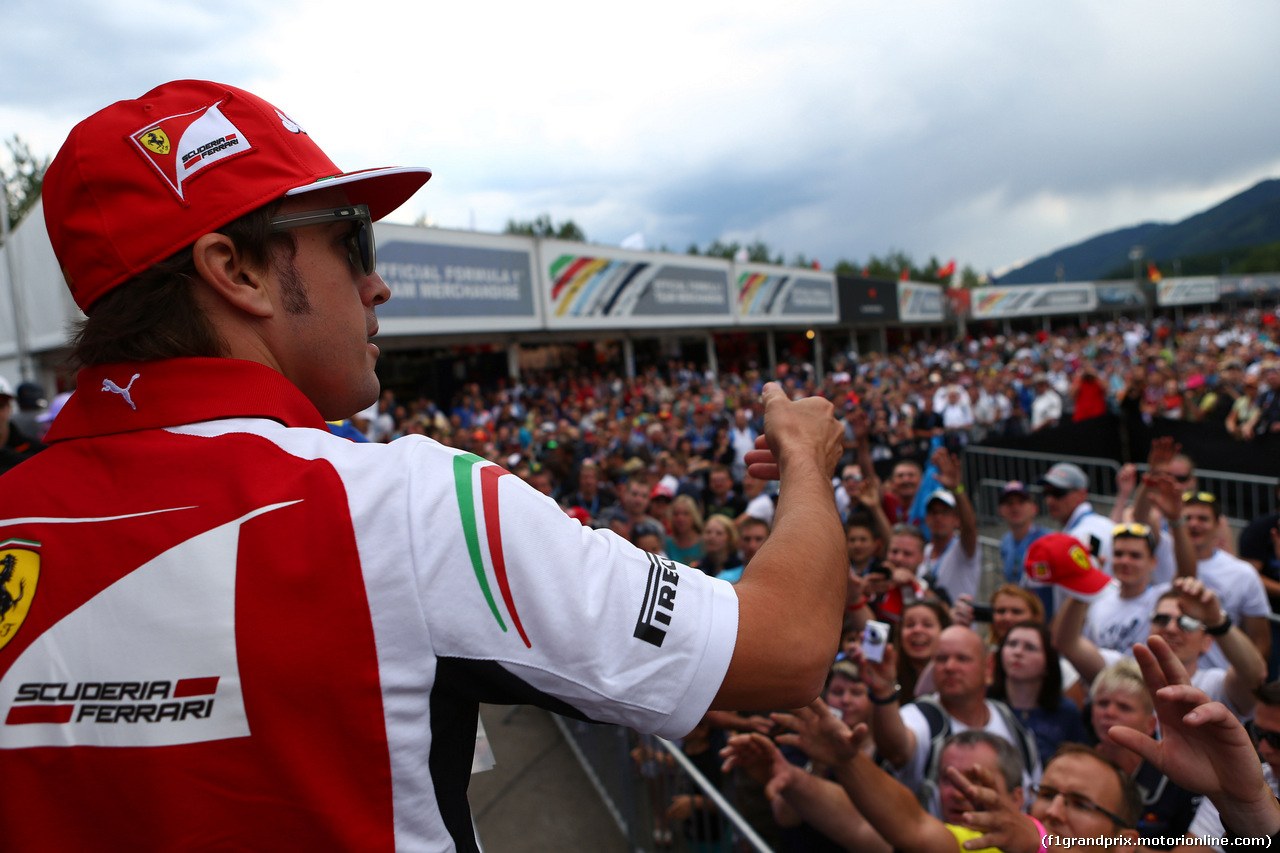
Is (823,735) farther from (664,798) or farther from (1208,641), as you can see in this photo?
(1208,641)

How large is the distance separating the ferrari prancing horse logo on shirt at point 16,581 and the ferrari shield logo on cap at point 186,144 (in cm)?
45

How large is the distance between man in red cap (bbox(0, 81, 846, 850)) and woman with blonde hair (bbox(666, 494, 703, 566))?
5.49 meters

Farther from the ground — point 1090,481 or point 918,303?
point 918,303

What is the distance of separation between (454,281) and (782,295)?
1584 cm

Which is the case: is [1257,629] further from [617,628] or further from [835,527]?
[617,628]

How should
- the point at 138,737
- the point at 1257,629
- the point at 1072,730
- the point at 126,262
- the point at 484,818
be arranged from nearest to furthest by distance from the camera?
the point at 138,737, the point at 126,262, the point at 1072,730, the point at 1257,629, the point at 484,818

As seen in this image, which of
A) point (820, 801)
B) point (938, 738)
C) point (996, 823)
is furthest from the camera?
point (938, 738)

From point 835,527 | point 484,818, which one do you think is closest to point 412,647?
point 835,527

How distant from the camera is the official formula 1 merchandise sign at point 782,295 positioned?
27984mm

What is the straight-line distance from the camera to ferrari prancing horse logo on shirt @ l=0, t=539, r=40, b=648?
2.77 ft

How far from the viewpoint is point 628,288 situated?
22.9 meters

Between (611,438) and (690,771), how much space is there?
958 cm

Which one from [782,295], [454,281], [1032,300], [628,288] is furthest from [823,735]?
[1032,300]

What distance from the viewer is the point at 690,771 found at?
3320 millimetres
